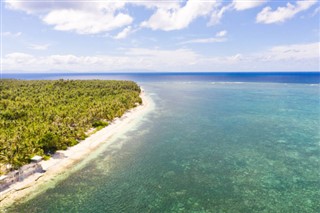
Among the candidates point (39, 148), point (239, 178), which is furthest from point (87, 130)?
point (239, 178)

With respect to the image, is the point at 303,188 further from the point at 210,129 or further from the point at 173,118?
the point at 173,118

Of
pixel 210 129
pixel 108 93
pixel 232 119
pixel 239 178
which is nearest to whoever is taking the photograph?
pixel 239 178

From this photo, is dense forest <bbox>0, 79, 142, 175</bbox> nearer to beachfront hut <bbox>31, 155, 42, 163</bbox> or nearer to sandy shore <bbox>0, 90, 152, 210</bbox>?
beachfront hut <bbox>31, 155, 42, 163</bbox>

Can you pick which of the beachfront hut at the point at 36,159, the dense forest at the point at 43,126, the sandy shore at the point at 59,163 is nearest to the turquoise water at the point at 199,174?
the sandy shore at the point at 59,163

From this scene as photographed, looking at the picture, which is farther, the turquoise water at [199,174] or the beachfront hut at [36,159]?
the beachfront hut at [36,159]

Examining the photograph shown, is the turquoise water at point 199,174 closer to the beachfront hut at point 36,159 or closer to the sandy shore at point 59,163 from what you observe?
the sandy shore at point 59,163

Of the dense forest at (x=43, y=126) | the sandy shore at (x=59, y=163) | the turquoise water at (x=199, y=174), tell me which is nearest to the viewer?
the turquoise water at (x=199, y=174)

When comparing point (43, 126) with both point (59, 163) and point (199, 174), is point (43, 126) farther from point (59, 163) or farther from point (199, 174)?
point (199, 174)
